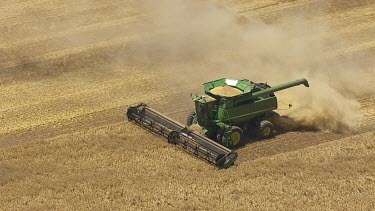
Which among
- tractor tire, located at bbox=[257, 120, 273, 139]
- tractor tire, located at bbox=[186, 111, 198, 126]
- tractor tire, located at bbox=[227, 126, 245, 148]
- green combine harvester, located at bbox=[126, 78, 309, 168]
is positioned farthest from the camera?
tractor tire, located at bbox=[186, 111, 198, 126]

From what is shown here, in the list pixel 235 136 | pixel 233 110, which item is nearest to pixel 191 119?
pixel 233 110

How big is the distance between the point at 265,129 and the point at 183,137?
269 cm

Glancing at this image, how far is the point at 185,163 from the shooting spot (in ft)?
63.6

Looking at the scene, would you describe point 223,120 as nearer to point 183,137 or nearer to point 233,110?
point 233,110

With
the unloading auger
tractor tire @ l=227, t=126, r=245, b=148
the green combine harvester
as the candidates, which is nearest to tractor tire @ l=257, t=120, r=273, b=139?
the green combine harvester

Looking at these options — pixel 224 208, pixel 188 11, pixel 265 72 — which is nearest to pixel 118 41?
pixel 188 11

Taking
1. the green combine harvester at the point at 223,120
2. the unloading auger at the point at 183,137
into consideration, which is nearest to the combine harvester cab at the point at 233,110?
the green combine harvester at the point at 223,120

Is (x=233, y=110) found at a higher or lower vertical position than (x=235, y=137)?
higher

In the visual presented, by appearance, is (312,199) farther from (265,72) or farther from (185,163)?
(265,72)

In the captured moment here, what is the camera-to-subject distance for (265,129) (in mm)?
20812

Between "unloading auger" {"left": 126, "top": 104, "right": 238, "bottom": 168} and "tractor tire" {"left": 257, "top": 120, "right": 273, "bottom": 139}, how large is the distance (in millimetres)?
2143

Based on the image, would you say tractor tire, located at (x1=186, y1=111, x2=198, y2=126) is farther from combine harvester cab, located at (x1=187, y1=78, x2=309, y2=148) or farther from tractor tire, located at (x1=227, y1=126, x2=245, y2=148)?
tractor tire, located at (x1=227, y1=126, x2=245, y2=148)

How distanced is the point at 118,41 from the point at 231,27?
18.0ft

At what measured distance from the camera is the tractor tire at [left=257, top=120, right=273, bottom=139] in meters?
20.8
